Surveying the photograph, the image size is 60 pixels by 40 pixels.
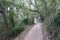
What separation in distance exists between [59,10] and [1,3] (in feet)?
19.7

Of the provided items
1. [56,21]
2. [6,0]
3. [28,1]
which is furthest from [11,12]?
[28,1]

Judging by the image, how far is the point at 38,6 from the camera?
101ft

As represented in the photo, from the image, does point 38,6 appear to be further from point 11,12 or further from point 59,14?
point 59,14

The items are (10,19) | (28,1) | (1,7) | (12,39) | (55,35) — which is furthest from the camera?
(28,1)

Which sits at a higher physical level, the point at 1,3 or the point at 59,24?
the point at 1,3

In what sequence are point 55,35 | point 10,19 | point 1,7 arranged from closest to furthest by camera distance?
point 55,35 < point 1,7 < point 10,19

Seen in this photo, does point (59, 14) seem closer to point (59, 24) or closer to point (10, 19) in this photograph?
point (59, 24)

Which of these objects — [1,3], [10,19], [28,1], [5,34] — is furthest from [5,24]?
[28,1]

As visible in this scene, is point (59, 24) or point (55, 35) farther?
point (59, 24)

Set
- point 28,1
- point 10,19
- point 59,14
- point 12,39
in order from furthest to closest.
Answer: point 28,1 → point 10,19 → point 12,39 → point 59,14

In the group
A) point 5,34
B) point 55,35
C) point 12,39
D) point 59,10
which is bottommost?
point 12,39

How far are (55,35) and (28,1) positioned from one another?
20945 mm

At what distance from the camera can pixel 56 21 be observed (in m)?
11.4

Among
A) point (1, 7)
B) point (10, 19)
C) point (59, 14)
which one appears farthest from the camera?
point (10, 19)
